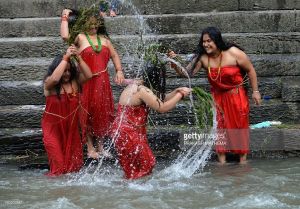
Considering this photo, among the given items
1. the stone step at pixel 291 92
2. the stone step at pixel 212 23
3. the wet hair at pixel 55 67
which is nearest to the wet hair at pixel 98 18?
the wet hair at pixel 55 67

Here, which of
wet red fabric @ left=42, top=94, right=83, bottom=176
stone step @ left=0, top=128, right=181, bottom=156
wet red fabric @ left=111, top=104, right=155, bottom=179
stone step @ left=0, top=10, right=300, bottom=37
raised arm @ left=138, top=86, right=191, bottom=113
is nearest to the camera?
raised arm @ left=138, top=86, right=191, bottom=113

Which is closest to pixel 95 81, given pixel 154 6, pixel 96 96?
pixel 96 96

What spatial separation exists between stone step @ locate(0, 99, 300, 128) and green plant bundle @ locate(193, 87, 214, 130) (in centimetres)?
85

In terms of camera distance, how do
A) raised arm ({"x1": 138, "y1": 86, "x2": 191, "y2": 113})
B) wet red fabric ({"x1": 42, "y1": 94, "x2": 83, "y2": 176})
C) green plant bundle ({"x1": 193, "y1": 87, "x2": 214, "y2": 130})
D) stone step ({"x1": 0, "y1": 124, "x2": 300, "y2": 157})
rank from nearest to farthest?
raised arm ({"x1": 138, "y1": 86, "x2": 191, "y2": 113})
green plant bundle ({"x1": 193, "y1": 87, "x2": 214, "y2": 130})
wet red fabric ({"x1": 42, "y1": 94, "x2": 83, "y2": 176})
stone step ({"x1": 0, "y1": 124, "x2": 300, "y2": 157})

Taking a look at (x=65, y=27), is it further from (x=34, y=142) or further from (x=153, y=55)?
(x=34, y=142)

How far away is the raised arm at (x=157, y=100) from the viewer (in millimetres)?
5453

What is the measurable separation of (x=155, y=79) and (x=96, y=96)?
3.21 feet

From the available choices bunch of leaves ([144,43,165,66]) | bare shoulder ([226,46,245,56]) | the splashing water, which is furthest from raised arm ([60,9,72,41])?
bare shoulder ([226,46,245,56])

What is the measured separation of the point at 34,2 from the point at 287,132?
4.81 metres

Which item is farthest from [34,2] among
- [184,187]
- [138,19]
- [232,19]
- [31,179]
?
[184,187]

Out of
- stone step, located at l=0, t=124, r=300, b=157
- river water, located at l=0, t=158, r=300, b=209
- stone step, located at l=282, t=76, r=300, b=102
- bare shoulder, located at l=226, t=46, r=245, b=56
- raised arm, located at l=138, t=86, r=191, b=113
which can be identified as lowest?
river water, located at l=0, t=158, r=300, b=209

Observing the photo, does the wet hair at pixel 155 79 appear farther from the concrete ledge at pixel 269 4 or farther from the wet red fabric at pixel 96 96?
the concrete ledge at pixel 269 4

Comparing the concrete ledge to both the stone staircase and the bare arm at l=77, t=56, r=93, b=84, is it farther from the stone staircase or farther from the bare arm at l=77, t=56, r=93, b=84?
the bare arm at l=77, t=56, r=93, b=84

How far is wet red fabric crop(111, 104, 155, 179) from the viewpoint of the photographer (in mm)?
5602
